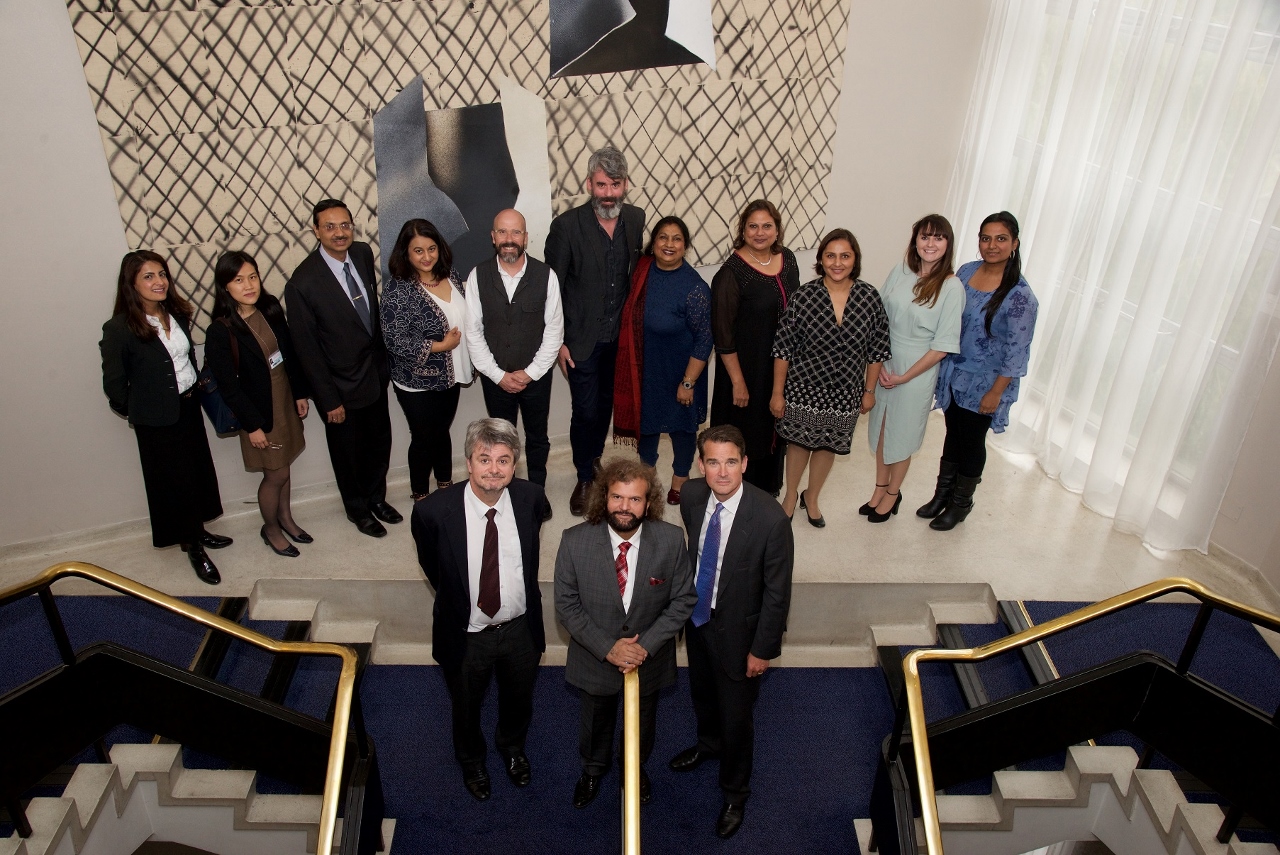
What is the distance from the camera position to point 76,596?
4883 millimetres

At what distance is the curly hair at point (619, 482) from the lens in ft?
11.2

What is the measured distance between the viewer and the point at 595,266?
4.88 metres

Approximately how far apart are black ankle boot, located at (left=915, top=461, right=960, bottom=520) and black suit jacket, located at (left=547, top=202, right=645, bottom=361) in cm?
211

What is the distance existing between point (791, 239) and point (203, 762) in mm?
4380

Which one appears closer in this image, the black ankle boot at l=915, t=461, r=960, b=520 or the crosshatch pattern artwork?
the crosshatch pattern artwork

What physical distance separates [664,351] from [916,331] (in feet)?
4.11

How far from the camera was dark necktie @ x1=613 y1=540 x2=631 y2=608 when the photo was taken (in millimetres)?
3561

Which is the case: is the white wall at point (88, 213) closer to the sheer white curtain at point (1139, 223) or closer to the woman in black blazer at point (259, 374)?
the sheer white curtain at point (1139, 223)

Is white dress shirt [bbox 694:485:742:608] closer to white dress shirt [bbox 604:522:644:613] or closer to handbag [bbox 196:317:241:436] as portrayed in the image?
white dress shirt [bbox 604:522:644:613]

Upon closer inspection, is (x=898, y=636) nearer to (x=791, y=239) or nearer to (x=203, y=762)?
(x=791, y=239)

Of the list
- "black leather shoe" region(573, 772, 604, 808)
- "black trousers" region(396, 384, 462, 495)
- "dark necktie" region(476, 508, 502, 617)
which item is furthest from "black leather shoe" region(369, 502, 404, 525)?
"black leather shoe" region(573, 772, 604, 808)

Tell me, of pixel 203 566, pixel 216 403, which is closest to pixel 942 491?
pixel 216 403

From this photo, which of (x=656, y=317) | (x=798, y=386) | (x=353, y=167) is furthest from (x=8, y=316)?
(x=798, y=386)

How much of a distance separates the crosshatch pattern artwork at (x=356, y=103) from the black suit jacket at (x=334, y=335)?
56 centimetres
